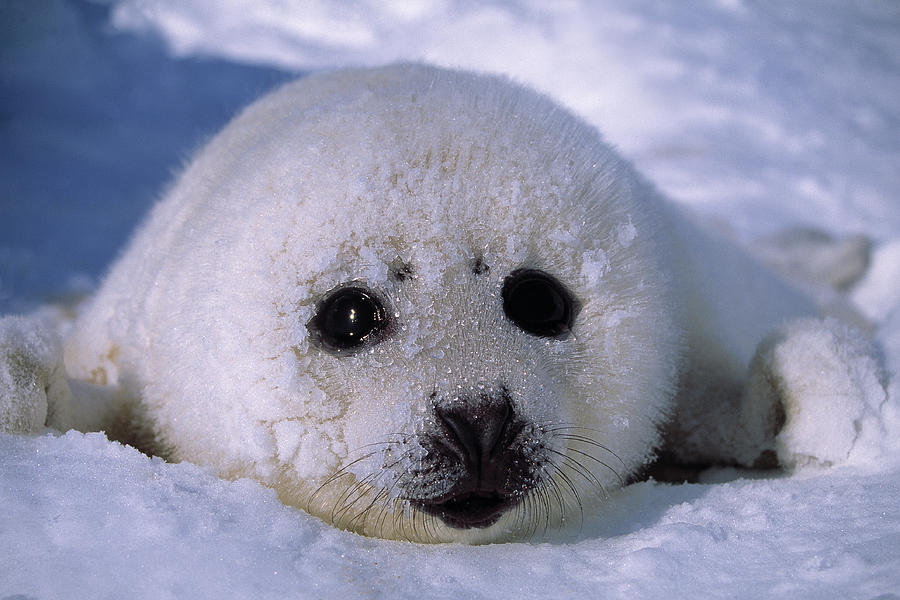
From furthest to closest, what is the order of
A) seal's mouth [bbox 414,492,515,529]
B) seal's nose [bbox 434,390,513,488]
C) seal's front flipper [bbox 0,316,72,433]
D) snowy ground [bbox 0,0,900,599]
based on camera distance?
1. snowy ground [bbox 0,0,900,599]
2. seal's front flipper [bbox 0,316,72,433]
3. seal's mouth [bbox 414,492,515,529]
4. seal's nose [bbox 434,390,513,488]

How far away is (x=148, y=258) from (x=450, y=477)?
1484mm

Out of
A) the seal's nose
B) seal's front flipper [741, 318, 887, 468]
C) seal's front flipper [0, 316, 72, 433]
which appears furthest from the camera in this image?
seal's front flipper [741, 318, 887, 468]

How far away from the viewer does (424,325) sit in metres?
1.78

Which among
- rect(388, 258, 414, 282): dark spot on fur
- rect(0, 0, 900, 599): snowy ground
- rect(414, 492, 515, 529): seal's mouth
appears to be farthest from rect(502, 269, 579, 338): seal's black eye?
rect(0, 0, 900, 599): snowy ground

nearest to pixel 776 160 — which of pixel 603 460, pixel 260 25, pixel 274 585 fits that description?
pixel 260 25

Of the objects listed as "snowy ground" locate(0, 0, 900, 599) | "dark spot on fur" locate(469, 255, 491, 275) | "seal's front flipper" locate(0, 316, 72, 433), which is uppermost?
"snowy ground" locate(0, 0, 900, 599)

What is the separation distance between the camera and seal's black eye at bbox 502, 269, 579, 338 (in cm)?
189

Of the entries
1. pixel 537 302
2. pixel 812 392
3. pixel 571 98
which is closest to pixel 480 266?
pixel 537 302

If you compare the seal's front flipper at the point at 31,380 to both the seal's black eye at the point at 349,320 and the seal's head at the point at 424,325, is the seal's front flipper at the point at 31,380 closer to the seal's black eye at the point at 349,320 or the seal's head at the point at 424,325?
the seal's head at the point at 424,325

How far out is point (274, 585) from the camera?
150cm

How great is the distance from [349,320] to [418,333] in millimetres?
164

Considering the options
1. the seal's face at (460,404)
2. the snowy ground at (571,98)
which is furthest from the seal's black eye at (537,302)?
the snowy ground at (571,98)

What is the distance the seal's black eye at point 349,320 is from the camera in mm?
1826

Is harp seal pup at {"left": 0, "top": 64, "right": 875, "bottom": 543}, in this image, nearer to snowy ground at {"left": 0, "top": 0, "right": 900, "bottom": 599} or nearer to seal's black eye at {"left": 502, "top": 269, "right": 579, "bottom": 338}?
seal's black eye at {"left": 502, "top": 269, "right": 579, "bottom": 338}
